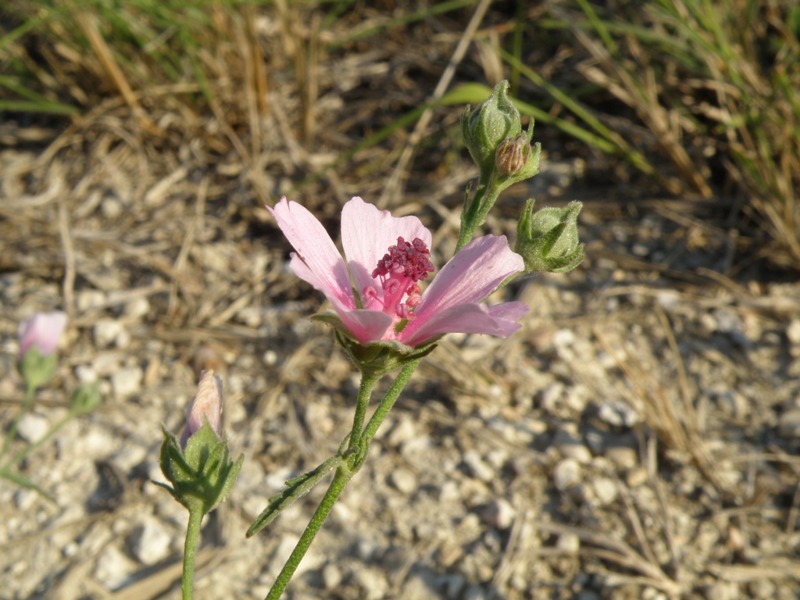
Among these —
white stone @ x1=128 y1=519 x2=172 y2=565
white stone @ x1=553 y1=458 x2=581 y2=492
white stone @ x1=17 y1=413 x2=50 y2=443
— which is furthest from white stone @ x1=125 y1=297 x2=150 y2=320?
white stone @ x1=553 y1=458 x2=581 y2=492

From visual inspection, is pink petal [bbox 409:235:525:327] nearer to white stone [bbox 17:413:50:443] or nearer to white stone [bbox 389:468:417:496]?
white stone [bbox 389:468:417:496]

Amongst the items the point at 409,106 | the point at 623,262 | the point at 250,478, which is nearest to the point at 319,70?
the point at 409,106

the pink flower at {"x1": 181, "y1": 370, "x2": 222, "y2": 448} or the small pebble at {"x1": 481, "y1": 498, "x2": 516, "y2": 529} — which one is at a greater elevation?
the pink flower at {"x1": 181, "y1": 370, "x2": 222, "y2": 448}

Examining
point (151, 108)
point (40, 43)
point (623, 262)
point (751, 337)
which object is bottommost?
point (751, 337)

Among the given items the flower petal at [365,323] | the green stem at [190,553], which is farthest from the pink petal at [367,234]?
the green stem at [190,553]

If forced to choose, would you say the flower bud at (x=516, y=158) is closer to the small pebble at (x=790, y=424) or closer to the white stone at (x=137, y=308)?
the small pebble at (x=790, y=424)

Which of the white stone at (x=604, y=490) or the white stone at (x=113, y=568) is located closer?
the white stone at (x=113, y=568)

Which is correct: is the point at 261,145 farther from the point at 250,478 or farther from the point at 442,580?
the point at 442,580
